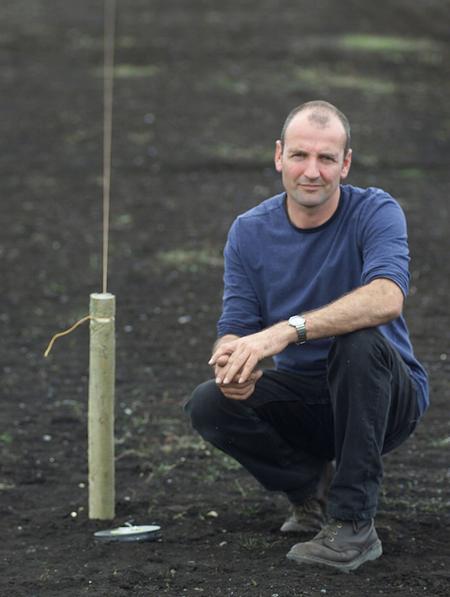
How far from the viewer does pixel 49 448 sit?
20.7 ft

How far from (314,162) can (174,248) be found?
14.7 ft

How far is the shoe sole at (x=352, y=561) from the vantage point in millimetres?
4777

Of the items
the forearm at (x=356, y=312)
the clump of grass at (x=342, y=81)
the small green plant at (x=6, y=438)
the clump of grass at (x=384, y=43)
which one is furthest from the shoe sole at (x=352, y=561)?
the clump of grass at (x=384, y=43)

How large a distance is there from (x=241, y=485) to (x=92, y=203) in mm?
4980

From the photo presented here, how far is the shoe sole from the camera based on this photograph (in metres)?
4.78

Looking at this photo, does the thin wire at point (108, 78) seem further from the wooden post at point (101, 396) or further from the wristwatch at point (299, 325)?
the wristwatch at point (299, 325)

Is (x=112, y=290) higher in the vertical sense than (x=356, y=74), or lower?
lower

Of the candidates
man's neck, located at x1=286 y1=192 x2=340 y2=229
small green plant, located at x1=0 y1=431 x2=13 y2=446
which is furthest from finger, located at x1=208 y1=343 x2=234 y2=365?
small green plant, located at x1=0 y1=431 x2=13 y2=446

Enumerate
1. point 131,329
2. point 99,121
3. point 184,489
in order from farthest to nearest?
point 99,121 < point 131,329 < point 184,489

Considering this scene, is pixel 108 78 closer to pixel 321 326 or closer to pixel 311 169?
pixel 311 169

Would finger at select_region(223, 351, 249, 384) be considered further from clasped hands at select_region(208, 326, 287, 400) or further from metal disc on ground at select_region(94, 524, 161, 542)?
metal disc on ground at select_region(94, 524, 161, 542)

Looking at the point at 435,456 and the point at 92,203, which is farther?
the point at 92,203

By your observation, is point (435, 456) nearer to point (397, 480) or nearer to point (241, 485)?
point (397, 480)

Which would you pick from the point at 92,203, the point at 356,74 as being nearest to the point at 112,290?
the point at 92,203
